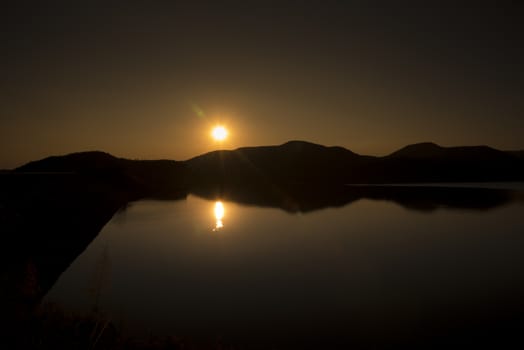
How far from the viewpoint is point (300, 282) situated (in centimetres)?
1936

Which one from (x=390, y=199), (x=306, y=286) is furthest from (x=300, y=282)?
(x=390, y=199)

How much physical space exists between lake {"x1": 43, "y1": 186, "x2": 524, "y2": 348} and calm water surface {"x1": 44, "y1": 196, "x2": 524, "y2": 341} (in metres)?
0.07

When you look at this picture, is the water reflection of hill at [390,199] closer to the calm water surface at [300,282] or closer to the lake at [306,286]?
the calm water surface at [300,282]

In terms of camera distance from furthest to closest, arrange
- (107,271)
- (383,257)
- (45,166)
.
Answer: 1. (45,166)
2. (383,257)
3. (107,271)

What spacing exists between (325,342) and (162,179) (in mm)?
159554

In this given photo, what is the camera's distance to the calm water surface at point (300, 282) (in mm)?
13383

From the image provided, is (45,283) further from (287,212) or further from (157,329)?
(287,212)

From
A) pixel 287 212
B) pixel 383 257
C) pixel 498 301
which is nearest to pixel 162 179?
pixel 287 212

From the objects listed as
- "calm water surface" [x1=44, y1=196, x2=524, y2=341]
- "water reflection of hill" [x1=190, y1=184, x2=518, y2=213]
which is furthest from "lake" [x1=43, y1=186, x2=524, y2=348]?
"water reflection of hill" [x1=190, y1=184, x2=518, y2=213]

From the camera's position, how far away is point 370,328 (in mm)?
13094

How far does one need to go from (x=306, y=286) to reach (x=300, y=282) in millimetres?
777

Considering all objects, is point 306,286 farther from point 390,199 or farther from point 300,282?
point 390,199

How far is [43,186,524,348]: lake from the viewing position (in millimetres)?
12727

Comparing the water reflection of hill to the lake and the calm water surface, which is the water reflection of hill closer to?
the calm water surface
